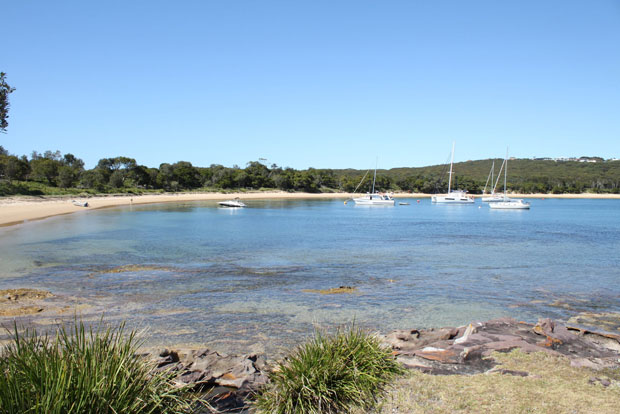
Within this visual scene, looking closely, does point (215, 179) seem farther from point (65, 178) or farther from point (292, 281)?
point (292, 281)

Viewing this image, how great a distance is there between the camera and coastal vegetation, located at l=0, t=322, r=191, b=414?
3.95 meters

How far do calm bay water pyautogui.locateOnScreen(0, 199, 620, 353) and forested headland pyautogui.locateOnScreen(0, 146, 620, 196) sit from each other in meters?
47.3

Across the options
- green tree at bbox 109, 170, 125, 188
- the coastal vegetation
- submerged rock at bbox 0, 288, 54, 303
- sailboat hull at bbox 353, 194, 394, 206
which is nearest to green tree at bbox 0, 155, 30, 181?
green tree at bbox 109, 170, 125, 188

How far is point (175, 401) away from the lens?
4934 millimetres

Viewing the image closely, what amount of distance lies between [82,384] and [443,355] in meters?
4.89

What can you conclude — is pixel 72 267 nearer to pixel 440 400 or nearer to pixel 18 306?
pixel 18 306

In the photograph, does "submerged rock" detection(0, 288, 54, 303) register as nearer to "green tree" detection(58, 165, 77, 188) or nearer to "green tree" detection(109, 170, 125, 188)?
"green tree" detection(58, 165, 77, 188)

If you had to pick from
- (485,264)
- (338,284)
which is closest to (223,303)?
(338,284)

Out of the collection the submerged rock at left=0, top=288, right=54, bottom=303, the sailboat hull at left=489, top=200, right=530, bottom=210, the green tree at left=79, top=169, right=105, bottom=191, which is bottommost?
the submerged rock at left=0, top=288, right=54, bottom=303

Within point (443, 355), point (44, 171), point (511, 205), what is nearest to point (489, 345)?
point (443, 355)

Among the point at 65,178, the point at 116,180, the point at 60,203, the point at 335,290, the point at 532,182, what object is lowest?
the point at 60,203

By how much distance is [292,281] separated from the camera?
16.4 meters

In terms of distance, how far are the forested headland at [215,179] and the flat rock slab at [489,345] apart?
214 feet

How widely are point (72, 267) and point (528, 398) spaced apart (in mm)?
18034
